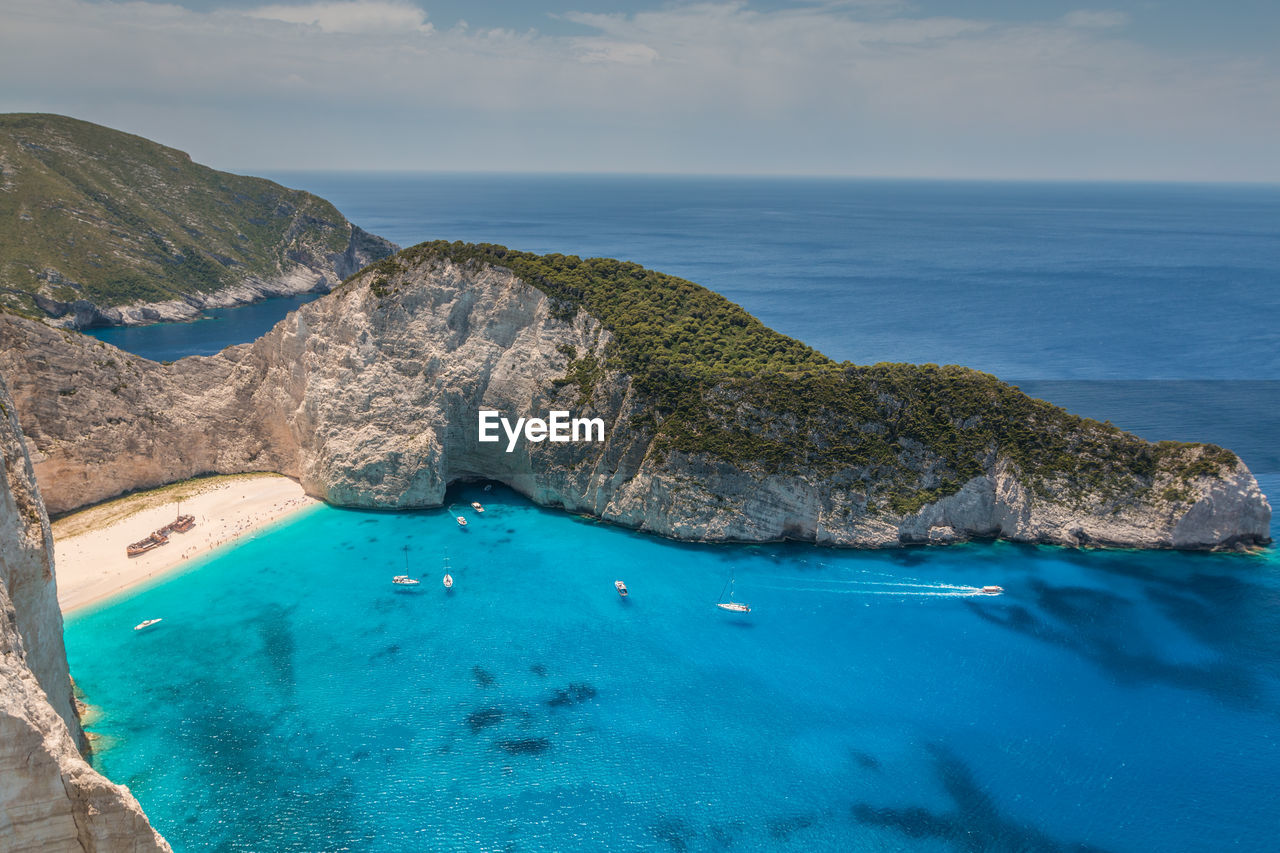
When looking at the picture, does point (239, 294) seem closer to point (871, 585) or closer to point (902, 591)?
point (871, 585)

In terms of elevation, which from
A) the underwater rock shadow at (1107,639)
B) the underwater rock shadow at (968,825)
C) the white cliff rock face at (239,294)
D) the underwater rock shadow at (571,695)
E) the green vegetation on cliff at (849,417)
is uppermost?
the white cliff rock face at (239,294)

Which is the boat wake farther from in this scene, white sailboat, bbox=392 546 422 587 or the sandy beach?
the sandy beach

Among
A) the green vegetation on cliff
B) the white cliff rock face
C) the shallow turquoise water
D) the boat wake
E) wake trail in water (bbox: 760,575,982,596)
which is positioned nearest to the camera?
the shallow turquoise water

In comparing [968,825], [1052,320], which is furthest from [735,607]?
[1052,320]

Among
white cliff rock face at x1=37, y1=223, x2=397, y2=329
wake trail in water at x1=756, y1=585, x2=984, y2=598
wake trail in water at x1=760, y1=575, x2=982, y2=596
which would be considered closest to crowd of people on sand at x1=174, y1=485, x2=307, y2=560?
wake trail in water at x1=756, y1=585, x2=984, y2=598

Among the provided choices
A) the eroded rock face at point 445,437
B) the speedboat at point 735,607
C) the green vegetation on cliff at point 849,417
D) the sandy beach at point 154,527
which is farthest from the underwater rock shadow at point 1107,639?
the sandy beach at point 154,527

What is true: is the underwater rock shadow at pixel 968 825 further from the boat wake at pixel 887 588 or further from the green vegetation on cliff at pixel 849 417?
the green vegetation on cliff at pixel 849 417

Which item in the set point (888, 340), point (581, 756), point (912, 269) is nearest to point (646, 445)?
point (581, 756)
